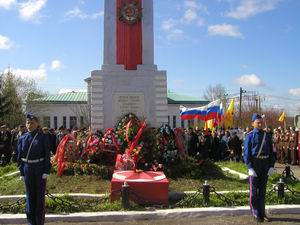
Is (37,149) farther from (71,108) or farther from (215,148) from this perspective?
(71,108)

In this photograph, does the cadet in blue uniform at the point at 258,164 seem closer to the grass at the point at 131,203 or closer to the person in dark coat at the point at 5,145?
the grass at the point at 131,203

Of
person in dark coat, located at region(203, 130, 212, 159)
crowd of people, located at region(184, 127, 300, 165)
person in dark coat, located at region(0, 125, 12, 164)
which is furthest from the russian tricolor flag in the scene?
person in dark coat, located at region(0, 125, 12, 164)

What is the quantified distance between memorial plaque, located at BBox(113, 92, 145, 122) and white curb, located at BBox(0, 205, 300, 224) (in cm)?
698

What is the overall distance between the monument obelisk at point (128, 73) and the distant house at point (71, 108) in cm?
4516

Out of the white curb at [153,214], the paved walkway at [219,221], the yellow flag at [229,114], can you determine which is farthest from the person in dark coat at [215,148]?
the paved walkway at [219,221]

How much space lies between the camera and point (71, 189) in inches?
425

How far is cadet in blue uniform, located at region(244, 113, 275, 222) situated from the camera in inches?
328

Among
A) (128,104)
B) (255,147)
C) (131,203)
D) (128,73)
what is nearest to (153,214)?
(131,203)

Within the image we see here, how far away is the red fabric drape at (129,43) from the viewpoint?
1648 cm

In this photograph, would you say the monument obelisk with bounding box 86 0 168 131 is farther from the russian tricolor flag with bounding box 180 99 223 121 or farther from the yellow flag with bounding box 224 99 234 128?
the yellow flag with bounding box 224 99 234 128

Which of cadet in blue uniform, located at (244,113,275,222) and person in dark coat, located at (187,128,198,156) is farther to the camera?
person in dark coat, located at (187,128,198,156)

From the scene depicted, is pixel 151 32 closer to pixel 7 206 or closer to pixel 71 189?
pixel 71 189

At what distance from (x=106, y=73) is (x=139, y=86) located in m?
1.15

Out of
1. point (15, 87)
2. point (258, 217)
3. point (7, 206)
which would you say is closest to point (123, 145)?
point (7, 206)
